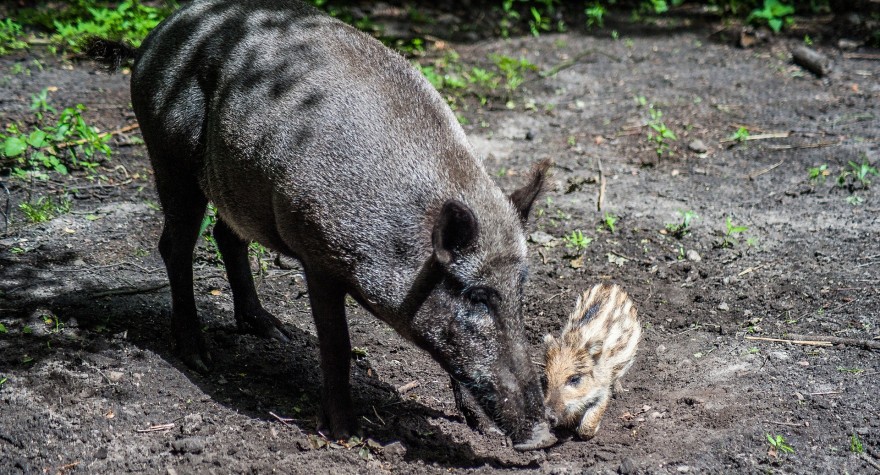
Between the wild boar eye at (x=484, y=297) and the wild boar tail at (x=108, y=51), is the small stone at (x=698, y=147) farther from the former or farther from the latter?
the wild boar tail at (x=108, y=51)

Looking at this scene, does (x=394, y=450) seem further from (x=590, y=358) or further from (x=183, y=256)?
(x=183, y=256)

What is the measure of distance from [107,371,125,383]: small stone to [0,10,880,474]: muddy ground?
0.01 m

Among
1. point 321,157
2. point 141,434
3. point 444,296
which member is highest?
point 321,157

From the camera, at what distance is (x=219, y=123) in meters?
4.08

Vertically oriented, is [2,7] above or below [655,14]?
above

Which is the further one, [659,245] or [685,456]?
[659,245]

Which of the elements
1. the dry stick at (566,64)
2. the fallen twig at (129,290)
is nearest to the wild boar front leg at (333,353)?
the fallen twig at (129,290)


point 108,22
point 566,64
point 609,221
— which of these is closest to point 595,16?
point 566,64

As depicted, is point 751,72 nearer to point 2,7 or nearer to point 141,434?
point 141,434

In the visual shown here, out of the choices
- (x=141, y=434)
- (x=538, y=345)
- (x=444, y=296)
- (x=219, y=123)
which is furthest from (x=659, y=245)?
(x=141, y=434)

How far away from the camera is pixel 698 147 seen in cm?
729

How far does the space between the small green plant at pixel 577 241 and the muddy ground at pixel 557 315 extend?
57 mm

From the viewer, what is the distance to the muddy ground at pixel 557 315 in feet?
12.4

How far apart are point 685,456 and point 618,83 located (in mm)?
5694
